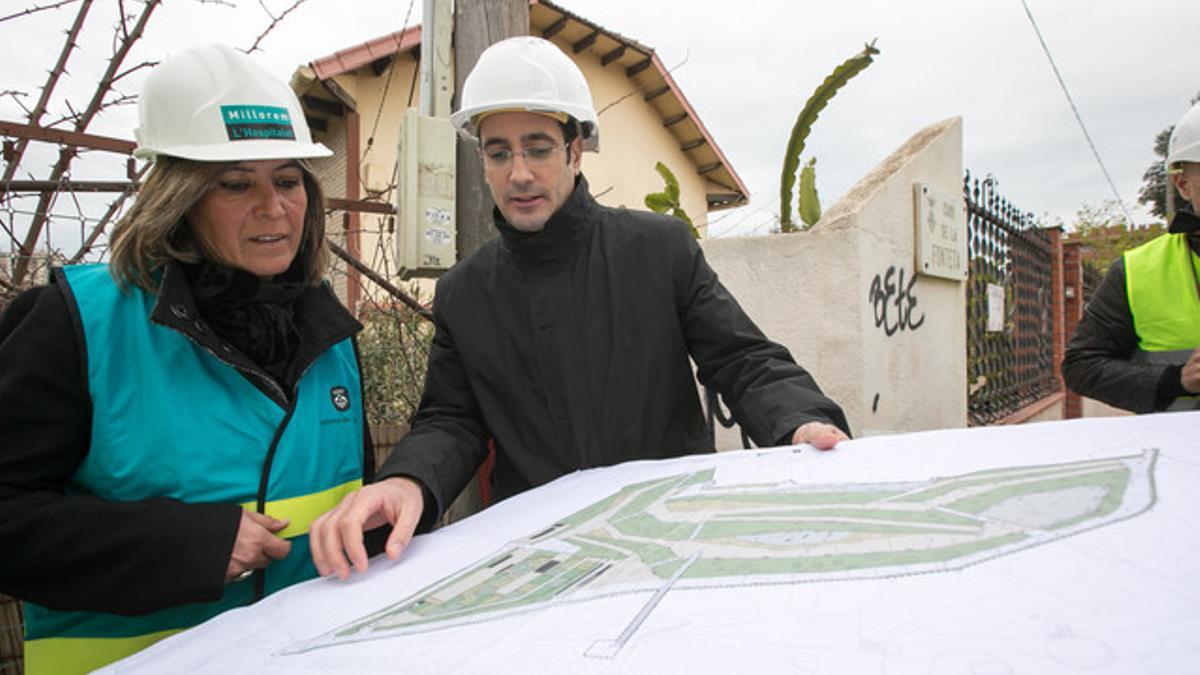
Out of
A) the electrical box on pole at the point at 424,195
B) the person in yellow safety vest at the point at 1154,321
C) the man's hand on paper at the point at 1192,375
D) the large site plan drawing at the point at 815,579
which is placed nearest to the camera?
the large site plan drawing at the point at 815,579

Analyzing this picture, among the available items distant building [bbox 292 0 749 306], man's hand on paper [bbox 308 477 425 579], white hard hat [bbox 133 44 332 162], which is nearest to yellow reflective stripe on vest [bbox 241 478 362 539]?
man's hand on paper [bbox 308 477 425 579]

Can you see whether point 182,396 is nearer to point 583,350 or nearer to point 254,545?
point 254,545

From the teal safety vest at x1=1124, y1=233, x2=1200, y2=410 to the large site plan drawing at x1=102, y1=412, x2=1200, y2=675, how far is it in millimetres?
1207

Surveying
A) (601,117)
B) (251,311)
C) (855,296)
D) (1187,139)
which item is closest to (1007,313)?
(855,296)

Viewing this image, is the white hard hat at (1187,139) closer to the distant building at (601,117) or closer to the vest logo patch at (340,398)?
the vest logo patch at (340,398)

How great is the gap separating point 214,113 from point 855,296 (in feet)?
9.51

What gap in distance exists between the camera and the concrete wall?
3.52 m

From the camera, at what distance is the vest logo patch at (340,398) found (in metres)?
1.53

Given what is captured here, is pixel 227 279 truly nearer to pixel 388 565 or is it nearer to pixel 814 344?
pixel 388 565

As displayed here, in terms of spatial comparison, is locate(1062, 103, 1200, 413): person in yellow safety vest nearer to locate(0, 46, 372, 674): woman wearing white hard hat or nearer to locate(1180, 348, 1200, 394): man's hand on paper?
locate(1180, 348, 1200, 394): man's hand on paper

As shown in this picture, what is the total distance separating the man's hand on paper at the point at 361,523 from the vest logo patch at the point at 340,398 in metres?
0.21

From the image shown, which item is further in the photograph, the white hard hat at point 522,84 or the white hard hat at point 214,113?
the white hard hat at point 522,84

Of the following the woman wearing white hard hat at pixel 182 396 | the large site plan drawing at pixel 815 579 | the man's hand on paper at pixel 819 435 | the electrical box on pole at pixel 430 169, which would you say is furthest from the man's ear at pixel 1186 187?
the woman wearing white hard hat at pixel 182 396

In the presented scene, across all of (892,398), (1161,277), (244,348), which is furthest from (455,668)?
(892,398)
